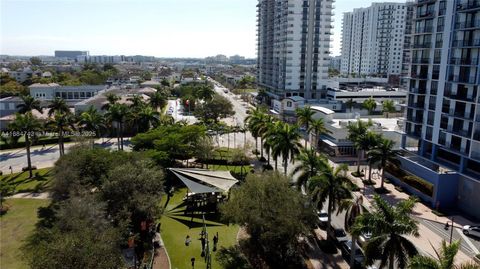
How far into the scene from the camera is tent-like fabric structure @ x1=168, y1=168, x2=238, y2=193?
141 ft

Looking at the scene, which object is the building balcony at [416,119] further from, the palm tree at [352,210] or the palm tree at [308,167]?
the palm tree at [352,210]

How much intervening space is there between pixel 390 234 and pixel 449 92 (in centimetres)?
3147

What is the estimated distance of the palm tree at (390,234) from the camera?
77.6 ft

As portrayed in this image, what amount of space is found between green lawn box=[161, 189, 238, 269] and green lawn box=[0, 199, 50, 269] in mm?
12780

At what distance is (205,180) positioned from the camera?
147ft

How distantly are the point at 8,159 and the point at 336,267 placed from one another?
62.5 metres

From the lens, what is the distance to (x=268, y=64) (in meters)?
141

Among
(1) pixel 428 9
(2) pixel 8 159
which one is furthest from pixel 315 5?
(2) pixel 8 159

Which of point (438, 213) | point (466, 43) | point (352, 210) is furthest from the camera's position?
point (466, 43)

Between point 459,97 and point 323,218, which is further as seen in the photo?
point 459,97

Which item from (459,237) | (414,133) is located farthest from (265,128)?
(459,237)

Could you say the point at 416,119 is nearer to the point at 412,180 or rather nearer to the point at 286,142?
the point at 412,180

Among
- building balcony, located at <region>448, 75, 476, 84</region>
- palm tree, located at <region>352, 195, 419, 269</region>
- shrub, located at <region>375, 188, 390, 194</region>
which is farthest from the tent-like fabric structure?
building balcony, located at <region>448, 75, 476, 84</region>

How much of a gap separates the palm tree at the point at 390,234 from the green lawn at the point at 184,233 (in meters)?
13.8
